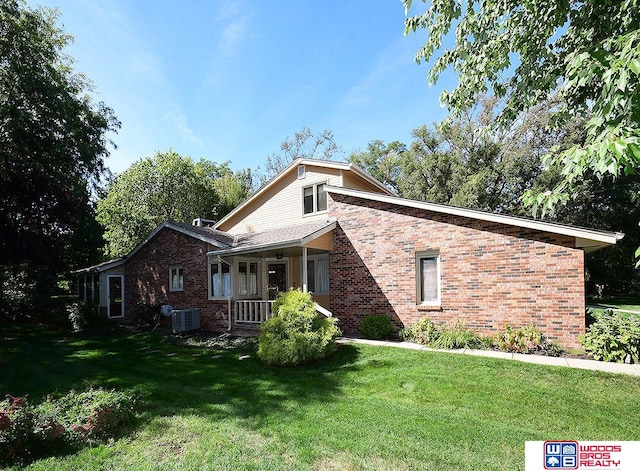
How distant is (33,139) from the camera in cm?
1617

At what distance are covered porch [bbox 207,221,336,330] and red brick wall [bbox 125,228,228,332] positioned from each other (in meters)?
0.46

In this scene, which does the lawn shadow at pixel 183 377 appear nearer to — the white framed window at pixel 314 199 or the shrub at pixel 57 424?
the shrub at pixel 57 424

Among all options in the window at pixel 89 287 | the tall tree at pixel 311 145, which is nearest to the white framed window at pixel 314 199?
the window at pixel 89 287

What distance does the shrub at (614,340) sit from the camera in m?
7.76

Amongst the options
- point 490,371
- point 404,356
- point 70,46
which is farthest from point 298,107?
point 490,371

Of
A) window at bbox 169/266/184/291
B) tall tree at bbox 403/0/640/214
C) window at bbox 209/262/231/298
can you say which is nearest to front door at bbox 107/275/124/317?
window at bbox 169/266/184/291

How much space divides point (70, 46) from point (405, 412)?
23945 millimetres

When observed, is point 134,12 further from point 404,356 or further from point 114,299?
point 114,299

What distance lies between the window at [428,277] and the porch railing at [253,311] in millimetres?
5372

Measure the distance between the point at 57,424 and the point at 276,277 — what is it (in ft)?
36.4

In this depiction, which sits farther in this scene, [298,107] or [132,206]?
[132,206]

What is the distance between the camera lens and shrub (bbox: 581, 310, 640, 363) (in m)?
7.76

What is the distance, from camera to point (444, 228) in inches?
421

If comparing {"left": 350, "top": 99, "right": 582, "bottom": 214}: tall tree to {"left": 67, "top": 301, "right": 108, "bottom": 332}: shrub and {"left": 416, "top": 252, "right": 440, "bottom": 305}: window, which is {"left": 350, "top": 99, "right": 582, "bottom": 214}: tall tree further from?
{"left": 67, "top": 301, "right": 108, "bottom": 332}: shrub
